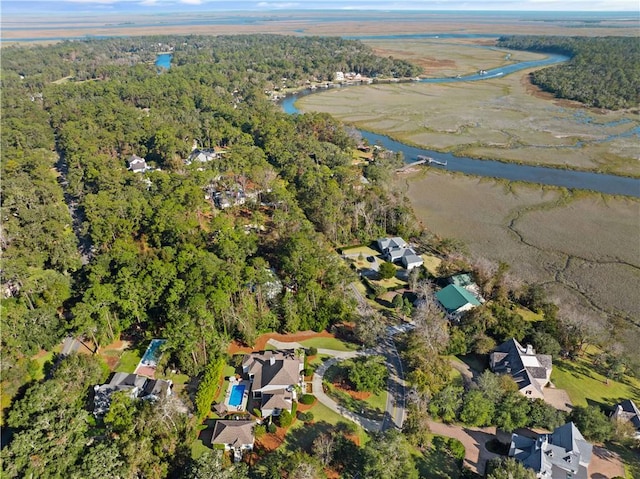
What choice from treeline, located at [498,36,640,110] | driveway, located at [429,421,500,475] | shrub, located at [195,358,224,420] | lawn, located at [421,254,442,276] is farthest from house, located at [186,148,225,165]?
treeline, located at [498,36,640,110]

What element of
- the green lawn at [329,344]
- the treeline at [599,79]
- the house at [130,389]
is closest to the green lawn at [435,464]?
the green lawn at [329,344]

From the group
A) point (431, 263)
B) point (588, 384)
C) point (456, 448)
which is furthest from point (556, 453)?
point (431, 263)

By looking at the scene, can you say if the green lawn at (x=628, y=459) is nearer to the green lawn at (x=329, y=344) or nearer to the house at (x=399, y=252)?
the green lawn at (x=329, y=344)

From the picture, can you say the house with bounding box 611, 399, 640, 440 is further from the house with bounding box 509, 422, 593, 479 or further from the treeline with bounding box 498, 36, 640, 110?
the treeline with bounding box 498, 36, 640, 110

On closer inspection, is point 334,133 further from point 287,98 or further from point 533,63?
point 533,63

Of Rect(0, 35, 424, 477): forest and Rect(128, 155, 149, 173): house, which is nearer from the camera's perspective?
Rect(0, 35, 424, 477): forest

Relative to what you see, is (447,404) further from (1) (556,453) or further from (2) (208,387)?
(2) (208,387)

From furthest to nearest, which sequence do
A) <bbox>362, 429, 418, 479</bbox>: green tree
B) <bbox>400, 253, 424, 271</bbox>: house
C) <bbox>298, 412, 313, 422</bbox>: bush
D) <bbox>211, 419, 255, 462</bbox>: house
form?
1. <bbox>400, 253, 424, 271</bbox>: house
2. <bbox>298, 412, 313, 422</bbox>: bush
3. <bbox>211, 419, 255, 462</bbox>: house
4. <bbox>362, 429, 418, 479</bbox>: green tree
